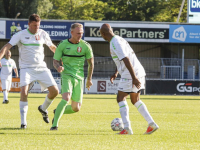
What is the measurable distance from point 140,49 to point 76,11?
1631 centimetres

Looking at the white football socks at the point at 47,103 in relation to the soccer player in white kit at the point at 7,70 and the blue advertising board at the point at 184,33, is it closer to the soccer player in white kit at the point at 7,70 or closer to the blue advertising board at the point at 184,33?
the soccer player in white kit at the point at 7,70

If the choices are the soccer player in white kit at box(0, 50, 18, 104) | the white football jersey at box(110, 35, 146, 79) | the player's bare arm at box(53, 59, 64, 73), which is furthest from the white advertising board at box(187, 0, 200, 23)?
the white football jersey at box(110, 35, 146, 79)

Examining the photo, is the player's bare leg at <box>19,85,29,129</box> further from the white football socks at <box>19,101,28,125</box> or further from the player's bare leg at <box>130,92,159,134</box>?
the player's bare leg at <box>130,92,159,134</box>

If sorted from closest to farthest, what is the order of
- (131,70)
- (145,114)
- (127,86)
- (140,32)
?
(131,70) → (127,86) → (145,114) → (140,32)

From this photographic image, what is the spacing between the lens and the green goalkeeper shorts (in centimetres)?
886

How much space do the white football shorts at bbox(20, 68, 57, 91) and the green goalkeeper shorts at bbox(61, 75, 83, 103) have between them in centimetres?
48

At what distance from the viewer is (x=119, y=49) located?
314 inches

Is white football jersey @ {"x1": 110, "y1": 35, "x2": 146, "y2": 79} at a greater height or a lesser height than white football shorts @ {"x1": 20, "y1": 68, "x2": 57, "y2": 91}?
greater

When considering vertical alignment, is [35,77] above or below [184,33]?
above

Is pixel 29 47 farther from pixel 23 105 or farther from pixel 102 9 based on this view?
pixel 102 9

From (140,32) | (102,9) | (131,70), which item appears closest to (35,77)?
(131,70)

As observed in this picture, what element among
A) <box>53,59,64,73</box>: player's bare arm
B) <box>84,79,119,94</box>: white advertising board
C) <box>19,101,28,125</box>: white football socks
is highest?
<box>53,59,64,73</box>: player's bare arm

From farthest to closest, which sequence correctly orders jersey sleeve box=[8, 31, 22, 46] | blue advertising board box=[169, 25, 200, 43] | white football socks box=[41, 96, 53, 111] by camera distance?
blue advertising board box=[169, 25, 200, 43] < white football socks box=[41, 96, 53, 111] < jersey sleeve box=[8, 31, 22, 46]

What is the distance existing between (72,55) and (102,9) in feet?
164
